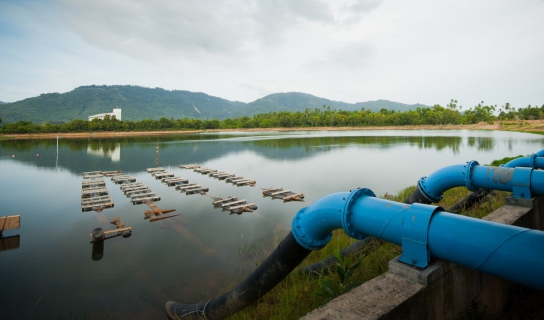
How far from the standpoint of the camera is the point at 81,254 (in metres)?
7.57

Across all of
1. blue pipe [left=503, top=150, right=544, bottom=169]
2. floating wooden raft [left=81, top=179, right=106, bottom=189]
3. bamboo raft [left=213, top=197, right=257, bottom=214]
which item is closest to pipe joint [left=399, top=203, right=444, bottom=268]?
blue pipe [left=503, top=150, right=544, bottom=169]

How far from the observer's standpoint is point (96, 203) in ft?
39.6

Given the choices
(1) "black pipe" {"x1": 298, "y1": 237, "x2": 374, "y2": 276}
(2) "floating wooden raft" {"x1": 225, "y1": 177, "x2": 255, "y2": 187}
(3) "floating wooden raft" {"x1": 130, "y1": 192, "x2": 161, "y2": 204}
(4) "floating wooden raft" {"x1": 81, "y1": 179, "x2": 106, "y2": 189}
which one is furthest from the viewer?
(2) "floating wooden raft" {"x1": 225, "y1": 177, "x2": 255, "y2": 187}

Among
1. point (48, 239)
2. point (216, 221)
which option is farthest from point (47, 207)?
point (216, 221)

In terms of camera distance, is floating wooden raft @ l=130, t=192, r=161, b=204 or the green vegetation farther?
floating wooden raft @ l=130, t=192, r=161, b=204

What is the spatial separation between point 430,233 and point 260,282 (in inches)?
76.0

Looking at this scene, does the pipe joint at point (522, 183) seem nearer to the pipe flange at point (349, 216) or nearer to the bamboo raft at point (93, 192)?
the pipe flange at point (349, 216)

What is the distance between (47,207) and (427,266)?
1448cm

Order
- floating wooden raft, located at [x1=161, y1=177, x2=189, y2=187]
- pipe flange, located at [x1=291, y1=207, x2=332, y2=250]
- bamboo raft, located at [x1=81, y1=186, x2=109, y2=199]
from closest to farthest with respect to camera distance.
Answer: pipe flange, located at [x1=291, y1=207, x2=332, y2=250], bamboo raft, located at [x1=81, y1=186, x2=109, y2=199], floating wooden raft, located at [x1=161, y1=177, x2=189, y2=187]

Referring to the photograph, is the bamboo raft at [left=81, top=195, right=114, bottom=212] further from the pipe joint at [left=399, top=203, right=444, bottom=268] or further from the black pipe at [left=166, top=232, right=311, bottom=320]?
the pipe joint at [left=399, top=203, right=444, bottom=268]

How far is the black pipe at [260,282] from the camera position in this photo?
9.63ft

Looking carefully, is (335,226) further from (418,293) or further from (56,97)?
(56,97)

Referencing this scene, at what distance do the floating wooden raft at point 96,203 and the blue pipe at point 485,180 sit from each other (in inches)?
453

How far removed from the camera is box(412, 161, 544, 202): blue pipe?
3.75 meters
